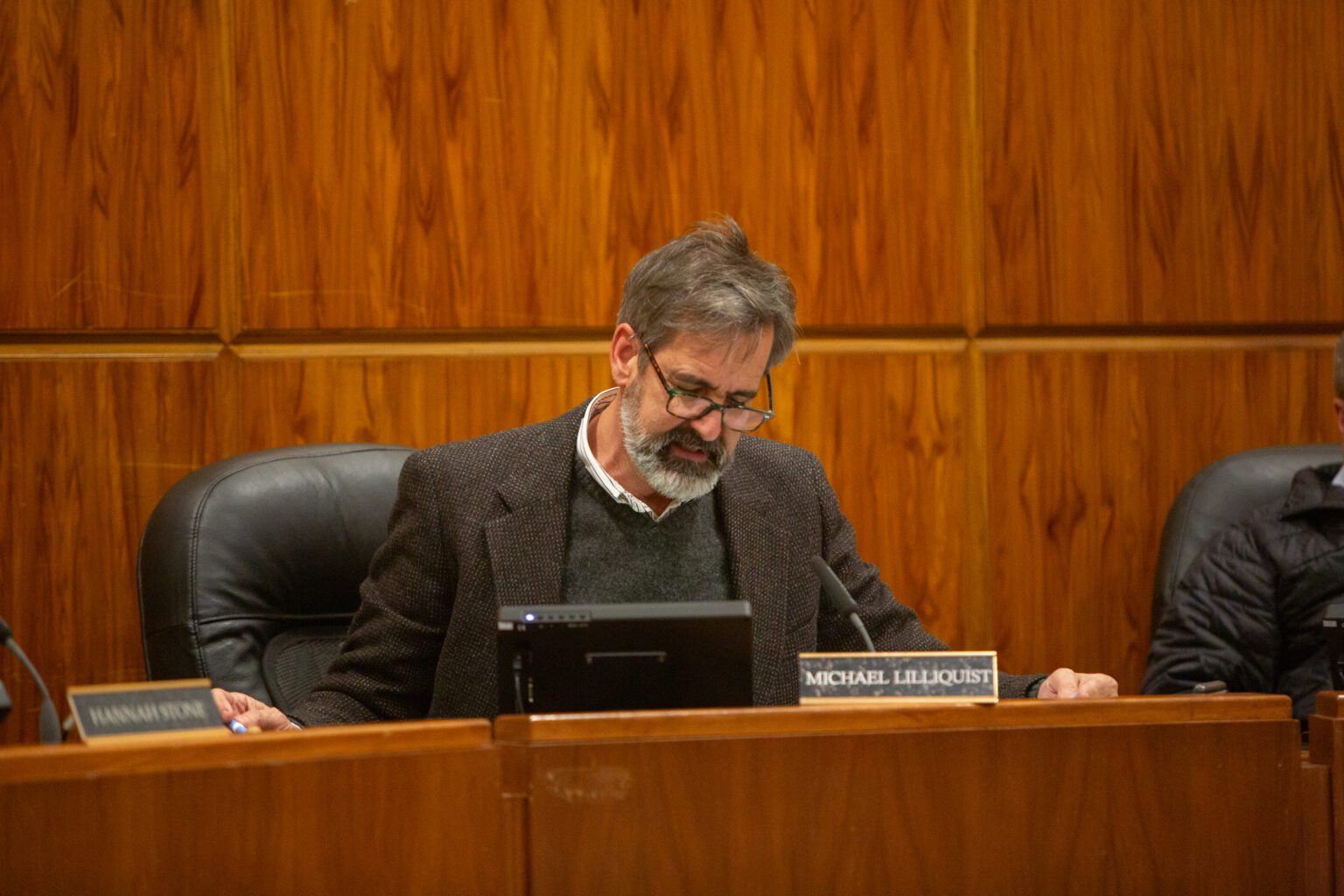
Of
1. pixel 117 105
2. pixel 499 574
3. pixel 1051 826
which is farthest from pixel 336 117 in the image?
pixel 1051 826

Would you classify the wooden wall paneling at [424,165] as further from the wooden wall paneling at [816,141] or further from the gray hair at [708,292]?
the gray hair at [708,292]

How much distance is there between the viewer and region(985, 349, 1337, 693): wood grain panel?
278 cm

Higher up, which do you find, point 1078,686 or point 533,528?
point 533,528

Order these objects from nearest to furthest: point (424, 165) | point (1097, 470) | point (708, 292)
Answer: point (708, 292)
point (424, 165)
point (1097, 470)

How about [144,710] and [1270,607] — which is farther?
[1270,607]

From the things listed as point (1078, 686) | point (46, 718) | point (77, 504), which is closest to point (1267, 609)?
point (1078, 686)

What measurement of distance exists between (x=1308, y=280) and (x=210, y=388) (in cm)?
219

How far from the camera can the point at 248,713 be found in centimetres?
160

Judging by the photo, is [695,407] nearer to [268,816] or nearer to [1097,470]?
[268,816]

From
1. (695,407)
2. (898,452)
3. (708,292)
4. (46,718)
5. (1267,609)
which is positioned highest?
(708,292)

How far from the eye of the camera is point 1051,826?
50.9 inches

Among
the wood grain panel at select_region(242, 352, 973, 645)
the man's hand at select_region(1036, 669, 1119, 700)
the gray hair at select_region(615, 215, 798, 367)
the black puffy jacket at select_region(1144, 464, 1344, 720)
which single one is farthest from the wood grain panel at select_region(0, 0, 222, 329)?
the black puffy jacket at select_region(1144, 464, 1344, 720)

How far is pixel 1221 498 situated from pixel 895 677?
144cm

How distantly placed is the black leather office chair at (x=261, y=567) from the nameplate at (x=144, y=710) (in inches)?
29.5
